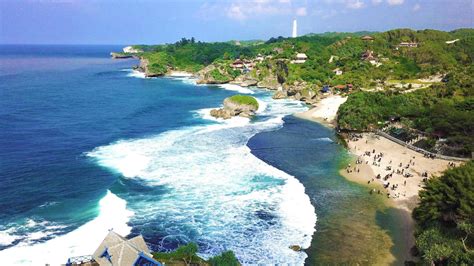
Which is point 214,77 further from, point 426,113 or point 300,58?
point 426,113

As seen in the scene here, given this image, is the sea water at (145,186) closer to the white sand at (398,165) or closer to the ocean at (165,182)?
the ocean at (165,182)

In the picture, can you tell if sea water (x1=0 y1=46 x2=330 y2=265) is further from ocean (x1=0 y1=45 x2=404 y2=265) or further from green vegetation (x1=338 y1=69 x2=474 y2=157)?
green vegetation (x1=338 y1=69 x2=474 y2=157)

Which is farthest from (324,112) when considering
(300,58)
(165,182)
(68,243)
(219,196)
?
(300,58)

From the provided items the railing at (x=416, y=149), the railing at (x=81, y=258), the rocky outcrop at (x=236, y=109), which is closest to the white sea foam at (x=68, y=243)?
the railing at (x=81, y=258)

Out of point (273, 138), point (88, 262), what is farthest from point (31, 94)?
point (88, 262)

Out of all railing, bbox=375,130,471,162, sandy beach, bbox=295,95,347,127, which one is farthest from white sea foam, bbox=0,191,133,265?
sandy beach, bbox=295,95,347,127

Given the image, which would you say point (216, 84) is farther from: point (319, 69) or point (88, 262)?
point (88, 262)
